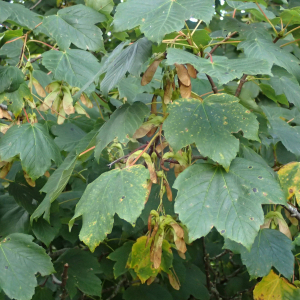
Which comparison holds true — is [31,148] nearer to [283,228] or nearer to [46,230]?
[46,230]

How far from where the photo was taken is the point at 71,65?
151 centimetres

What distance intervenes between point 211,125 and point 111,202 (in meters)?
0.35

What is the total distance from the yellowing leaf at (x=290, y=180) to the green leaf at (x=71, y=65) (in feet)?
2.84

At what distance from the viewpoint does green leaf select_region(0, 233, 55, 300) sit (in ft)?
3.98

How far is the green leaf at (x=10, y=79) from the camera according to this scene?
55.1 inches

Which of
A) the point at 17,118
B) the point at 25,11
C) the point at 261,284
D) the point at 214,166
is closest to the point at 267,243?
the point at 261,284

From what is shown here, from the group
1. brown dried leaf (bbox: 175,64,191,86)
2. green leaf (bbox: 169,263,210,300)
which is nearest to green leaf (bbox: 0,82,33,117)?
brown dried leaf (bbox: 175,64,191,86)

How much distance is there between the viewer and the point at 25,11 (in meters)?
1.69

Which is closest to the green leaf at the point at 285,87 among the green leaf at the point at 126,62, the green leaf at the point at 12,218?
the green leaf at the point at 126,62

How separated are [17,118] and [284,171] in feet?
3.63

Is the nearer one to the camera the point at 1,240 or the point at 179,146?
the point at 179,146

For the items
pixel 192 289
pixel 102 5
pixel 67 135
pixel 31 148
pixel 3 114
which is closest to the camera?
pixel 31 148

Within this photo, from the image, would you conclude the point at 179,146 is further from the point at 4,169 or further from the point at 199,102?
the point at 4,169

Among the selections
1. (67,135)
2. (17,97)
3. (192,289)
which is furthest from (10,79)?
(192,289)
